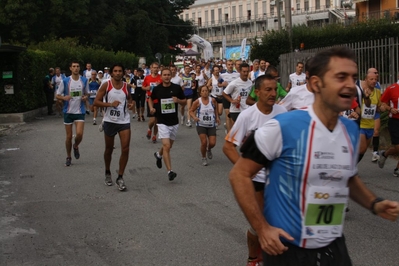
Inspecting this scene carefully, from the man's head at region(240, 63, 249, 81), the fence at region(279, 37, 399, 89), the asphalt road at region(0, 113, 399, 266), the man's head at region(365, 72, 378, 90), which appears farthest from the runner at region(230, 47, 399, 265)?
the fence at region(279, 37, 399, 89)

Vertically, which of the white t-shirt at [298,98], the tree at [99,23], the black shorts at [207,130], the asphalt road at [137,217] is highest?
the tree at [99,23]

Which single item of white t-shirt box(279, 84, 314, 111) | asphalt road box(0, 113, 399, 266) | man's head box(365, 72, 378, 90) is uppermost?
man's head box(365, 72, 378, 90)

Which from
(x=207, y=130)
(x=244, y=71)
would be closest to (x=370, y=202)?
(x=244, y=71)

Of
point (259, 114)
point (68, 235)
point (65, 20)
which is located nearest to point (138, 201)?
point (68, 235)

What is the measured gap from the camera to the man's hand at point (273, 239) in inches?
124

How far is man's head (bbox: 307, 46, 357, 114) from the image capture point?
126 inches

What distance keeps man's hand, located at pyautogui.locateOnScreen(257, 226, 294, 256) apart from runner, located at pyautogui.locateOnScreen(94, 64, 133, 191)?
7109 millimetres

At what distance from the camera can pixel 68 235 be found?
7414 mm

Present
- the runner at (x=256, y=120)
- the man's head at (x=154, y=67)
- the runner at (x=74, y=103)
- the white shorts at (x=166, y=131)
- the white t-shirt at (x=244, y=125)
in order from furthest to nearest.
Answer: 1. the man's head at (x=154, y=67)
2. the runner at (x=74, y=103)
3. the white shorts at (x=166, y=131)
4. the white t-shirt at (x=244, y=125)
5. the runner at (x=256, y=120)

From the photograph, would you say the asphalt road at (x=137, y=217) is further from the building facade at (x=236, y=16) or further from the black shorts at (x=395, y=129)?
the building facade at (x=236, y=16)

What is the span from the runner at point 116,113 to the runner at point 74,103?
2.68 metres

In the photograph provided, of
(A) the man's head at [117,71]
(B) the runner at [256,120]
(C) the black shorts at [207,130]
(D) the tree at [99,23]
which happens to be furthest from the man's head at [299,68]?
(D) the tree at [99,23]

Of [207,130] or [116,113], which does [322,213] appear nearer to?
[116,113]

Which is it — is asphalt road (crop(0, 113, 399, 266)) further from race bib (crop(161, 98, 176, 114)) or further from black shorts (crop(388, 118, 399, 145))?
race bib (crop(161, 98, 176, 114))
